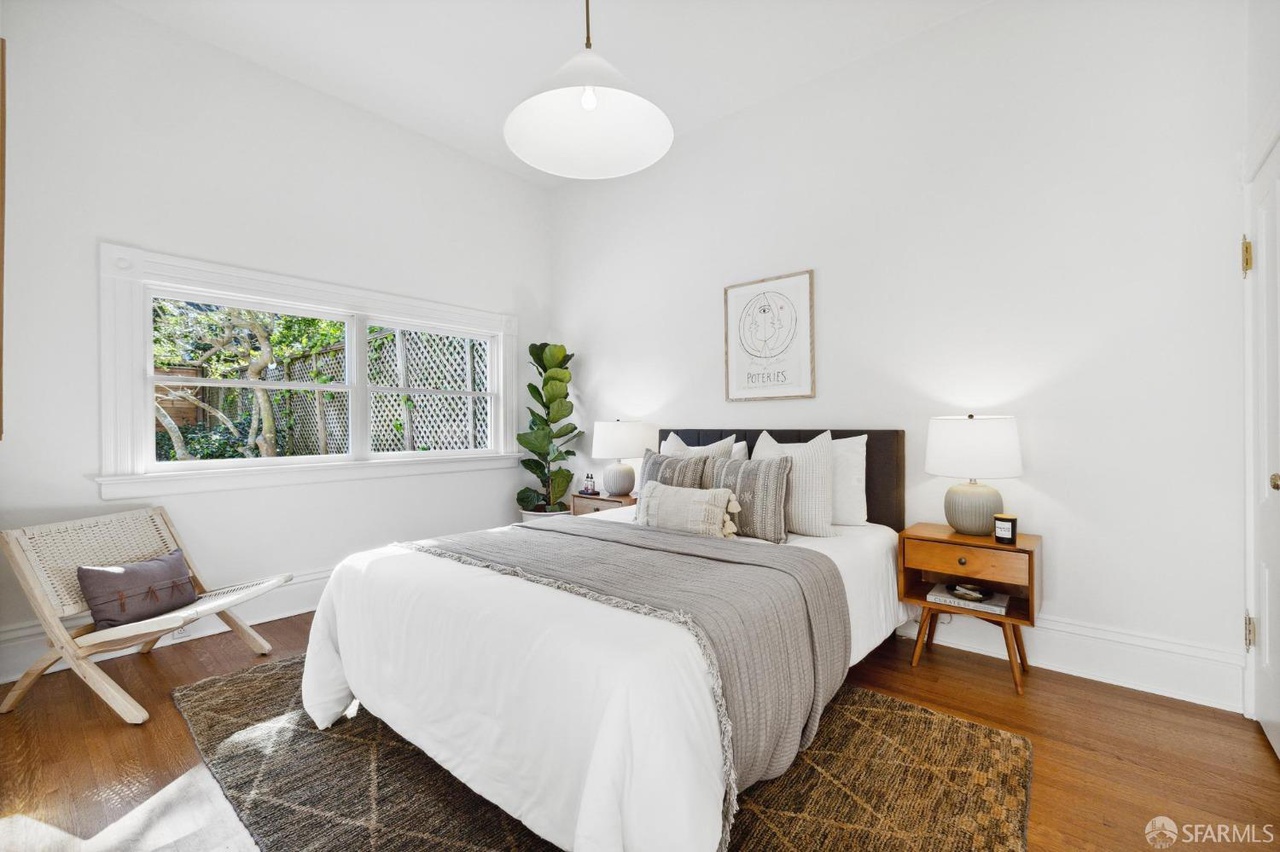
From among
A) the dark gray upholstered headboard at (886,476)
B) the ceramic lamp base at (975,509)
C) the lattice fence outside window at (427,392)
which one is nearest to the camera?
the ceramic lamp base at (975,509)

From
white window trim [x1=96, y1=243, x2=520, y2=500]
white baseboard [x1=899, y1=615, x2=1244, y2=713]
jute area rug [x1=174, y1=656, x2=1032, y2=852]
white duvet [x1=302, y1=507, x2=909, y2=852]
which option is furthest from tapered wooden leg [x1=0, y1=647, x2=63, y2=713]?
white baseboard [x1=899, y1=615, x2=1244, y2=713]

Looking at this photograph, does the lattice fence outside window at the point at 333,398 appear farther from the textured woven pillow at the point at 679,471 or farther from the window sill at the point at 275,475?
the textured woven pillow at the point at 679,471

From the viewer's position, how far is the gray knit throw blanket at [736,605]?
154cm

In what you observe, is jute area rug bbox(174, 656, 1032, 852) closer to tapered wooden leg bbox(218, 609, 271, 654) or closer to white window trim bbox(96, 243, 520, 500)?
tapered wooden leg bbox(218, 609, 271, 654)

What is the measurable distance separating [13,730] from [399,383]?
2.55m

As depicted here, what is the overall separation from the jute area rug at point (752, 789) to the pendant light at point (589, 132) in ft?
7.02

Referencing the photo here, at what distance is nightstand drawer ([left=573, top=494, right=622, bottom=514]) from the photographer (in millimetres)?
3922

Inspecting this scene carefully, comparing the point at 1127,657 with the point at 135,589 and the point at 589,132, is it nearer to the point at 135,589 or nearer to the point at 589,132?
the point at 589,132

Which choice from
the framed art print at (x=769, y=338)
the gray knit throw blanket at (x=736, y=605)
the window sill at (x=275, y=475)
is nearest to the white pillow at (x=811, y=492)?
the gray knit throw blanket at (x=736, y=605)

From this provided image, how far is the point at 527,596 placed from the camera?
1.70 metres

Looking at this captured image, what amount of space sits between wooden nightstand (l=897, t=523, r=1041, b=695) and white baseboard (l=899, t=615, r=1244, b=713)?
0.13 m

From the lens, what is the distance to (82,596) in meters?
2.46

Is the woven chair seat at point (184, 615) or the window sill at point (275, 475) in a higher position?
the window sill at point (275, 475)

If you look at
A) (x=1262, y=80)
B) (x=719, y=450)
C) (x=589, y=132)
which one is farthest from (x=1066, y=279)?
(x=589, y=132)
